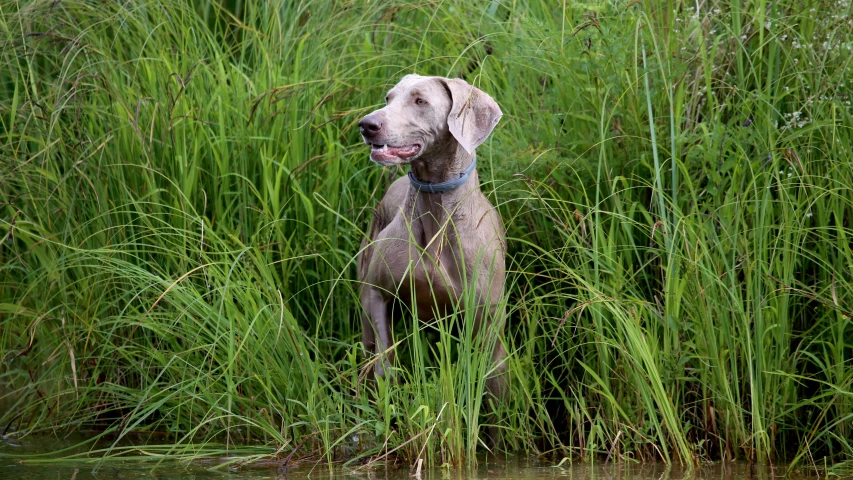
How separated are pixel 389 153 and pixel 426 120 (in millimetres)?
203

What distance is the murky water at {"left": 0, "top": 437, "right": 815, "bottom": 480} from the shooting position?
3.24m

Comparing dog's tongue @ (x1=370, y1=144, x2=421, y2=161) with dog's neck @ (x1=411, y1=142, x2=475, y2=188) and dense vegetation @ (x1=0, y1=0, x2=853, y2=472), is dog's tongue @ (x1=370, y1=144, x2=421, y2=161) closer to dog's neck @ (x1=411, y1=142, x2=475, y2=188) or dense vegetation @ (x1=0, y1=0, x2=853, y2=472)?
dog's neck @ (x1=411, y1=142, x2=475, y2=188)

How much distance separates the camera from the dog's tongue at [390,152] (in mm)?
3549

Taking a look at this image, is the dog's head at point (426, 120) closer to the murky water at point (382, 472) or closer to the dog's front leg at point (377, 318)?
the dog's front leg at point (377, 318)

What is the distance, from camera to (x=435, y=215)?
3824 millimetres

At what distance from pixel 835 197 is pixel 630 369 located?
3.36ft

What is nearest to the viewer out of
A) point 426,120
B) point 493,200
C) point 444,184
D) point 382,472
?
point 382,472

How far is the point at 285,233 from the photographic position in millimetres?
4430

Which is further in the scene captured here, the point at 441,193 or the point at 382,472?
the point at 441,193

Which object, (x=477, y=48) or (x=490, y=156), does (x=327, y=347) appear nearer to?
(x=490, y=156)

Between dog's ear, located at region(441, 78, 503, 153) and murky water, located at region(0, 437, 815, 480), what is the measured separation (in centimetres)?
115

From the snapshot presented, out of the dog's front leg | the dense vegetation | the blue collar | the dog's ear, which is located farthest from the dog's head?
the dog's front leg

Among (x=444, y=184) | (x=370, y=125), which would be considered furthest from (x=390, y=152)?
(x=444, y=184)

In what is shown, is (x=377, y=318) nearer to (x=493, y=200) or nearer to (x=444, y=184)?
(x=444, y=184)
